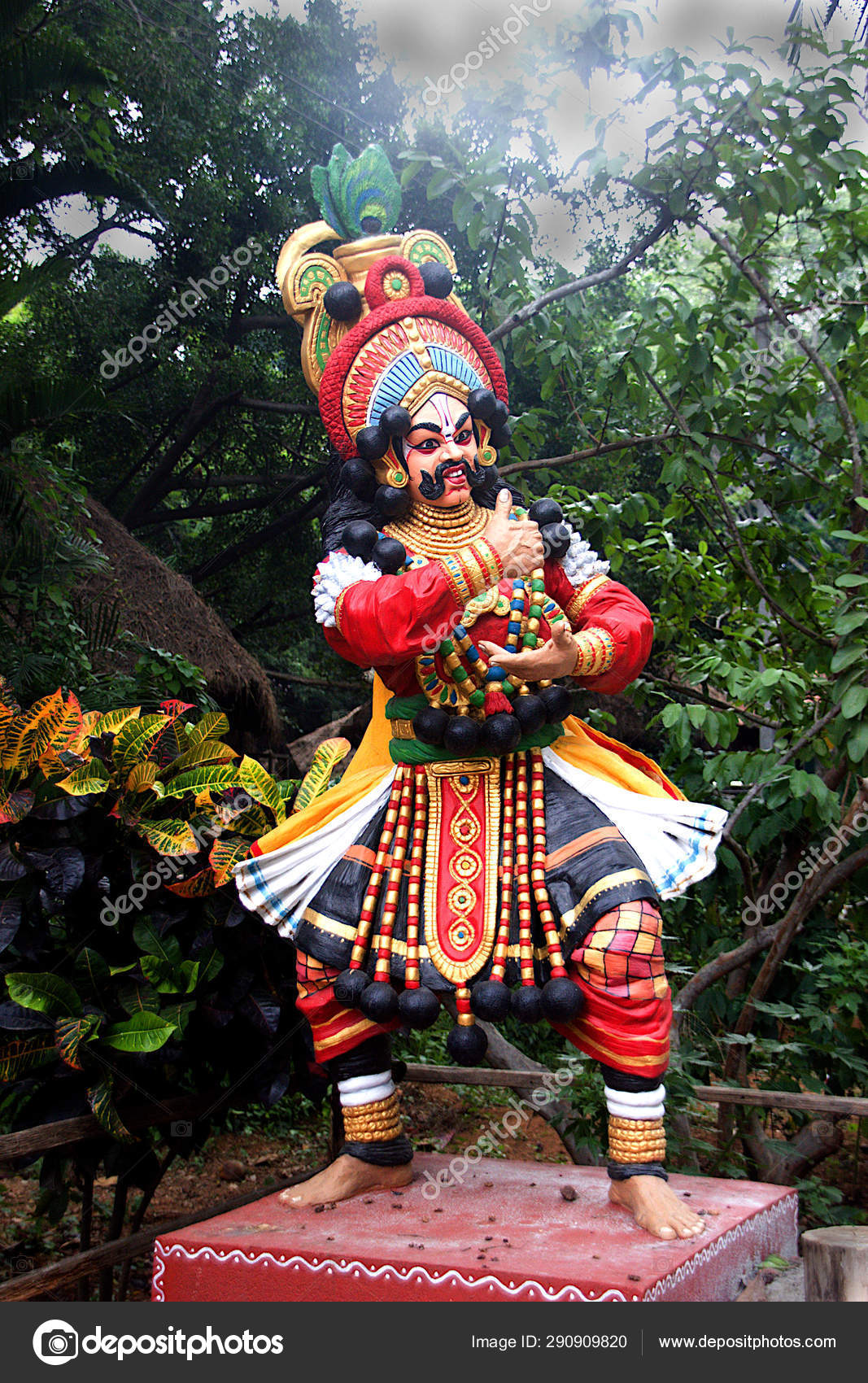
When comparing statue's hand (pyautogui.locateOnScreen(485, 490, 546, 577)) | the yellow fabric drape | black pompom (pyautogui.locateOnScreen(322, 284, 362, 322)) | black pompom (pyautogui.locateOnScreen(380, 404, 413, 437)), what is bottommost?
the yellow fabric drape

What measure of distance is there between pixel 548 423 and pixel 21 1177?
20.9ft

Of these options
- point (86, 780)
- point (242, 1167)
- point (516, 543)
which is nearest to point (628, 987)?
point (516, 543)

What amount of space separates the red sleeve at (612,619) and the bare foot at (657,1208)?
4.10 feet

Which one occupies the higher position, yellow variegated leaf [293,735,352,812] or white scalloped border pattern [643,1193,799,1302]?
yellow variegated leaf [293,735,352,812]

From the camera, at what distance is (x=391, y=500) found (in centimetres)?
279

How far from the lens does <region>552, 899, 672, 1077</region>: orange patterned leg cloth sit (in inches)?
96.0

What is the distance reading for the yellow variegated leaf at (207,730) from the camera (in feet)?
10.2

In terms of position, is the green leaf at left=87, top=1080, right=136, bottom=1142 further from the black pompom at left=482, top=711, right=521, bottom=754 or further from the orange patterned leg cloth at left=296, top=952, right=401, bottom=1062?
the black pompom at left=482, top=711, right=521, bottom=754

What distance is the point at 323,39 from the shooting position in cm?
714
